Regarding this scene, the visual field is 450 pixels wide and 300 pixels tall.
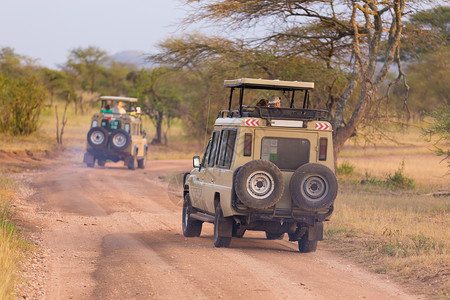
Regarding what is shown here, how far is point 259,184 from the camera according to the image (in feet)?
31.3

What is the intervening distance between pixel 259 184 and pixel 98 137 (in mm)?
17273

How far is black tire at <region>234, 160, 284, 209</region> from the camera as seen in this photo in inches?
375

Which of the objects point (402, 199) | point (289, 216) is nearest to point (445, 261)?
point (289, 216)

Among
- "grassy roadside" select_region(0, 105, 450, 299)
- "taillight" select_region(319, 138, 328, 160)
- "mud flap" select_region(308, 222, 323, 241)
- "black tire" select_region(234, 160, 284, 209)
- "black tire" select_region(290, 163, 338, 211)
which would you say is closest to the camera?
"grassy roadside" select_region(0, 105, 450, 299)

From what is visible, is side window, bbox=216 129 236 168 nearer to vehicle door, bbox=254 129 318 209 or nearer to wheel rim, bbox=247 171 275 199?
vehicle door, bbox=254 129 318 209

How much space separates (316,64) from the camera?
70.8ft

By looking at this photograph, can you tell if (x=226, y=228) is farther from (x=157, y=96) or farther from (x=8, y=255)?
(x=157, y=96)

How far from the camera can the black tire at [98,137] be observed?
25953 mm

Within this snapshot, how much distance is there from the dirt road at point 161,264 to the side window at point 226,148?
1.28 meters

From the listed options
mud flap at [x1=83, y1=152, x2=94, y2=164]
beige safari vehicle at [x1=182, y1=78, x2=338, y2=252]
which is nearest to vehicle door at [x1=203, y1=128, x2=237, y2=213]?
beige safari vehicle at [x1=182, y1=78, x2=338, y2=252]

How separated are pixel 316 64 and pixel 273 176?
41.2 ft

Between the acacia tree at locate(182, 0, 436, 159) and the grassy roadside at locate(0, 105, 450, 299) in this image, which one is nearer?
the grassy roadside at locate(0, 105, 450, 299)

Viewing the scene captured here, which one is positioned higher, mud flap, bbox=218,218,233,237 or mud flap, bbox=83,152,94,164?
mud flap, bbox=218,218,233,237

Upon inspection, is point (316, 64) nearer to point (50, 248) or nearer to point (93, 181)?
point (93, 181)
